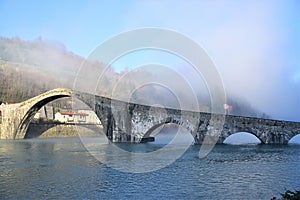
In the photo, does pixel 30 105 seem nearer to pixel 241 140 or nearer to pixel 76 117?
pixel 76 117

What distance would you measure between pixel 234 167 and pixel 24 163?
11357 mm

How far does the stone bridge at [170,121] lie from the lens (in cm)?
3102

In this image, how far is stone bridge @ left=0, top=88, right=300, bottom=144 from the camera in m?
31.0

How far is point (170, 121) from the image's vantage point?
32656 mm

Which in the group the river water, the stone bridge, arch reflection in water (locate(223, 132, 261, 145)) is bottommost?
arch reflection in water (locate(223, 132, 261, 145))

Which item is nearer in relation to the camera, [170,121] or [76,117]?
[170,121]

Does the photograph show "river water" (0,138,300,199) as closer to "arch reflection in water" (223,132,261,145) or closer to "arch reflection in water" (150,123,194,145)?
"arch reflection in water" (150,123,194,145)

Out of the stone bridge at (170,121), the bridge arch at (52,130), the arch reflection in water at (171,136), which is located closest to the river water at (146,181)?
the stone bridge at (170,121)

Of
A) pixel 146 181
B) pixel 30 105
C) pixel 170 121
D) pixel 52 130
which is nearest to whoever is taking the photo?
pixel 146 181

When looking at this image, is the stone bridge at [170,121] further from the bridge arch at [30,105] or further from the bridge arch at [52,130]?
the bridge arch at [52,130]

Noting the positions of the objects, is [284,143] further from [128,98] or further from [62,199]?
[128,98]

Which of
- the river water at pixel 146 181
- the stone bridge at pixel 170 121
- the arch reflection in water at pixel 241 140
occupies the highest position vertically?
the stone bridge at pixel 170 121

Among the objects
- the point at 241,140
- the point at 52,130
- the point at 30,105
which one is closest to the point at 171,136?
the point at 241,140

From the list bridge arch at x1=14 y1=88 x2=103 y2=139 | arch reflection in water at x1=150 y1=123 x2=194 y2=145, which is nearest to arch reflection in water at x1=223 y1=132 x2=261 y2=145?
arch reflection in water at x1=150 y1=123 x2=194 y2=145
